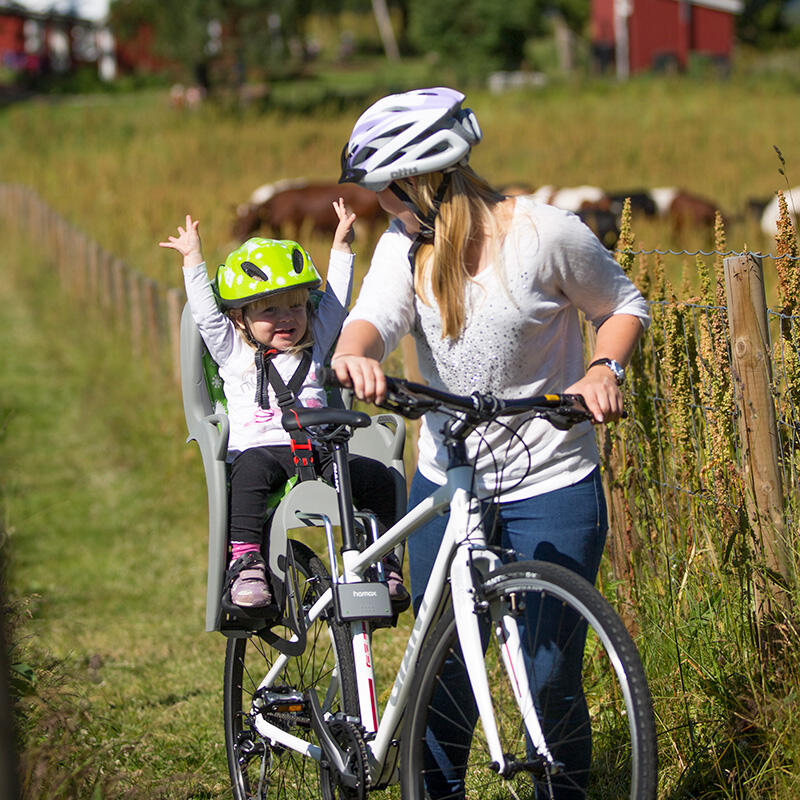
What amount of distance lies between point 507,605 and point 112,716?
253 centimetres

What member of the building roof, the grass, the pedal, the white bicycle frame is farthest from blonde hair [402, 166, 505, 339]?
the building roof

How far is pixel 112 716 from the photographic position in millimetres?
4574

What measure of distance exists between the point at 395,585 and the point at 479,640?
68 centimetres

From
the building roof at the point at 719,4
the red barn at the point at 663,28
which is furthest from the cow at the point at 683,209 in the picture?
the building roof at the point at 719,4

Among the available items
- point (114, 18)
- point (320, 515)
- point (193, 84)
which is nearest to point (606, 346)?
point (320, 515)

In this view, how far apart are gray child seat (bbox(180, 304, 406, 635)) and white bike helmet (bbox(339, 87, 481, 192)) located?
2.72 feet

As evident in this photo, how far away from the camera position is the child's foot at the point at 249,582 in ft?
10.5

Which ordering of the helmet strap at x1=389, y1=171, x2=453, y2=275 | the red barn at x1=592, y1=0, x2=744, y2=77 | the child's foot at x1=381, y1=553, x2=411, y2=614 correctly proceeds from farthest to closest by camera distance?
the red barn at x1=592, y1=0, x2=744, y2=77 < the child's foot at x1=381, y1=553, x2=411, y2=614 < the helmet strap at x1=389, y1=171, x2=453, y2=275

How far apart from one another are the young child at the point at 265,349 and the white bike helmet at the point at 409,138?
697 millimetres

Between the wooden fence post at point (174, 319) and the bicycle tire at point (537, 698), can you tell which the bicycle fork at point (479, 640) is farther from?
the wooden fence post at point (174, 319)

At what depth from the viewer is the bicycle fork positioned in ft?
7.96

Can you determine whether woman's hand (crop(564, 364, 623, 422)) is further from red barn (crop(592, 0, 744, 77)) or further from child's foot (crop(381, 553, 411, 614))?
red barn (crop(592, 0, 744, 77))

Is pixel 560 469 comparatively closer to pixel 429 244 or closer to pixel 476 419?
pixel 476 419

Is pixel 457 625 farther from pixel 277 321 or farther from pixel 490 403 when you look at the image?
pixel 277 321
